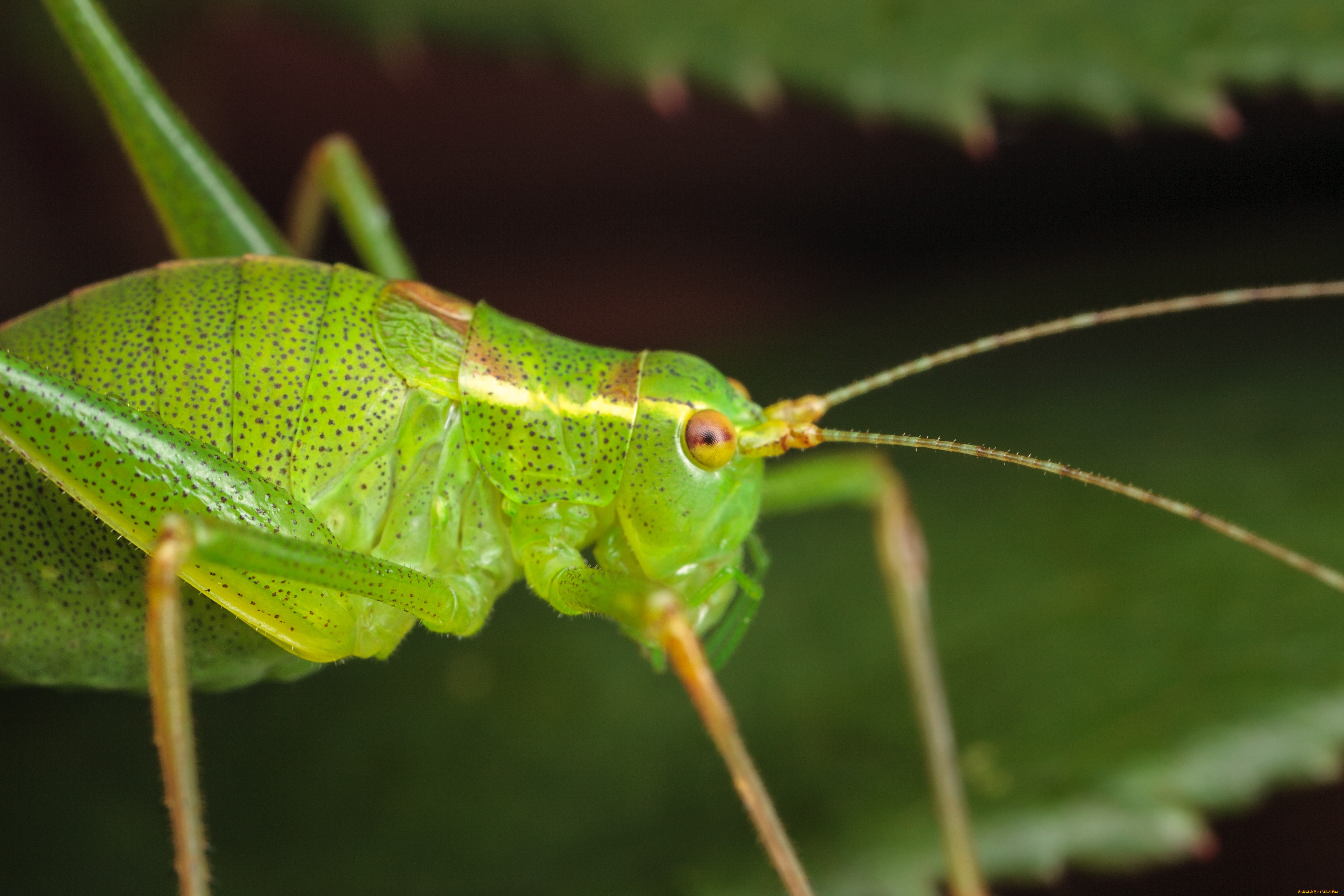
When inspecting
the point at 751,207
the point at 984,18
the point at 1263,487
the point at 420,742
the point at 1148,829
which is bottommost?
the point at 1148,829

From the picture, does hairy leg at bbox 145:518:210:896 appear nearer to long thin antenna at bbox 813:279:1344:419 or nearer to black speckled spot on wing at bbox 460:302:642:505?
black speckled spot on wing at bbox 460:302:642:505

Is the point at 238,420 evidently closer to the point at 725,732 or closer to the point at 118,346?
the point at 118,346

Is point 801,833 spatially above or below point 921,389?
below

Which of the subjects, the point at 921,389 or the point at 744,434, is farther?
the point at 921,389

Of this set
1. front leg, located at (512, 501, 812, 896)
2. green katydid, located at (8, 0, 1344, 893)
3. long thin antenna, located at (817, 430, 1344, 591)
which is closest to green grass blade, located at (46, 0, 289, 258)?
green katydid, located at (8, 0, 1344, 893)

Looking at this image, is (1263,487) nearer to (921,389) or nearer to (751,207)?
(921,389)

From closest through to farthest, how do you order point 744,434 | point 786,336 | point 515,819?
point 744,434 < point 515,819 < point 786,336

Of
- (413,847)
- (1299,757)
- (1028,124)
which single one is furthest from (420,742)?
(1028,124)
